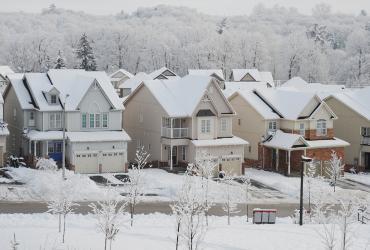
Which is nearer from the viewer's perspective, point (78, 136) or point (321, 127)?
point (78, 136)

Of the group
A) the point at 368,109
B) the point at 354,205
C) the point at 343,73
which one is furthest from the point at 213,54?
the point at 354,205

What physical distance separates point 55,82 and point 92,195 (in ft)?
47.7

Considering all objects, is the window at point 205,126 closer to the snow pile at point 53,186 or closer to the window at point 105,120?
the window at point 105,120

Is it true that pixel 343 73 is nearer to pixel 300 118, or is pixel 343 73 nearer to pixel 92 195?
pixel 300 118

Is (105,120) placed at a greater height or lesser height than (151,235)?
greater

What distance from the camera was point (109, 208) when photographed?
30922 millimetres

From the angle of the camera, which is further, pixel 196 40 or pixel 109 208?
pixel 196 40

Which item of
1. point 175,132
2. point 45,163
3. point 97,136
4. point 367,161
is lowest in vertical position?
point 367,161

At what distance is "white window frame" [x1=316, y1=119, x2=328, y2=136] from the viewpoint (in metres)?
63.2

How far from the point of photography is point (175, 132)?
59.5 meters

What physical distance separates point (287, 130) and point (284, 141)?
1987mm

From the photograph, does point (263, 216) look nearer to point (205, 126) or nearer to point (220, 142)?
point (220, 142)

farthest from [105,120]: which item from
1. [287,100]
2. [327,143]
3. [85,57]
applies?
[85,57]

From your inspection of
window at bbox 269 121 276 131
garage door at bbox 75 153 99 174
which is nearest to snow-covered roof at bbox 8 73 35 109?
garage door at bbox 75 153 99 174
